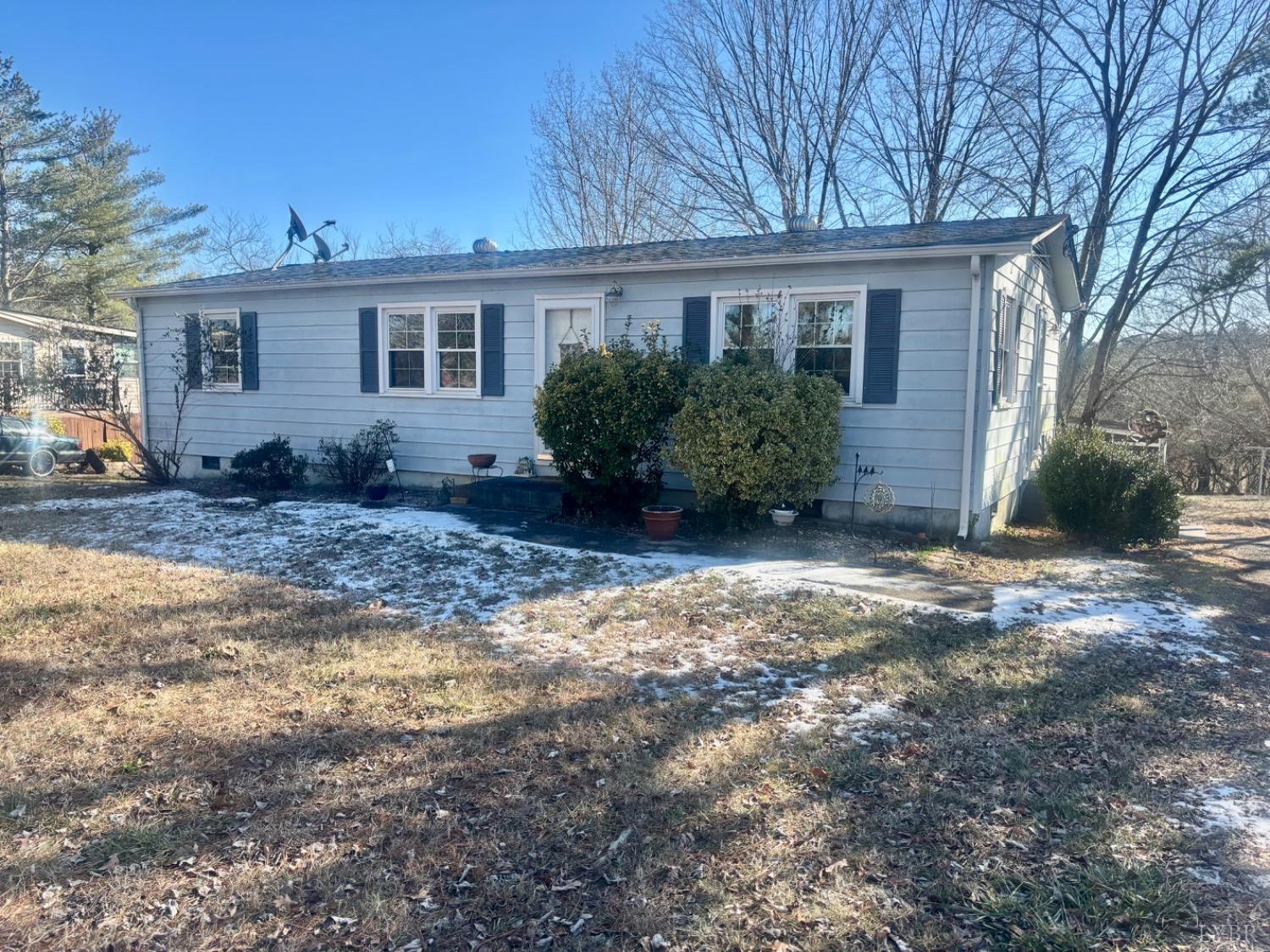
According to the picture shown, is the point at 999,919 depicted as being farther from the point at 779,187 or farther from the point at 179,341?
the point at 779,187

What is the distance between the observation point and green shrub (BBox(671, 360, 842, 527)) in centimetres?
736

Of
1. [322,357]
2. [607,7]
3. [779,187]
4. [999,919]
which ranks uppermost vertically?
[607,7]

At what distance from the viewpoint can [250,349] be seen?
38.1 ft

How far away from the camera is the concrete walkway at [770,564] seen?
6.03m

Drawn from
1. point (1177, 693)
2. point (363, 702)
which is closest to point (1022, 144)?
point (1177, 693)

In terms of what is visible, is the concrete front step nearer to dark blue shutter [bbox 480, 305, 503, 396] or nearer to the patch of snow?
dark blue shutter [bbox 480, 305, 503, 396]

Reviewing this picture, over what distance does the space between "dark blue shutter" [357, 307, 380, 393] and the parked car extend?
610 cm

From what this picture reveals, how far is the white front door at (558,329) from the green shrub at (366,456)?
7.06 feet

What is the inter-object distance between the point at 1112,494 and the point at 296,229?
505 inches

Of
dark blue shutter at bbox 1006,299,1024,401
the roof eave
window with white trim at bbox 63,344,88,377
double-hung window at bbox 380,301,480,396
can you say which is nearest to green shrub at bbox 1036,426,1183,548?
dark blue shutter at bbox 1006,299,1024,401

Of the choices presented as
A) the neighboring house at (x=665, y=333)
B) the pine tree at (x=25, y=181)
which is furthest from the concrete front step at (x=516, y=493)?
the pine tree at (x=25, y=181)

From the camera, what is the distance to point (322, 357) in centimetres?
1110

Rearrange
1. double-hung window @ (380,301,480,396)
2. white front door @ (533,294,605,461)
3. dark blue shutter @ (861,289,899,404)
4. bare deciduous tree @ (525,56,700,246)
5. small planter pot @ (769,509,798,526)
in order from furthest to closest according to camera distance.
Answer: bare deciduous tree @ (525,56,700,246)
double-hung window @ (380,301,480,396)
white front door @ (533,294,605,461)
dark blue shutter @ (861,289,899,404)
small planter pot @ (769,509,798,526)

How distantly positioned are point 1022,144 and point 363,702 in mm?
17222
